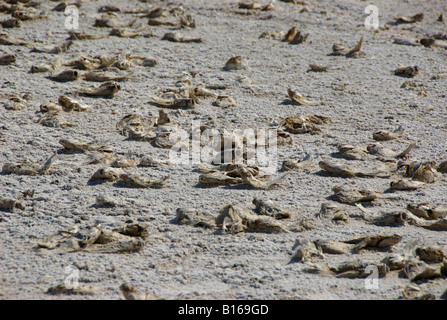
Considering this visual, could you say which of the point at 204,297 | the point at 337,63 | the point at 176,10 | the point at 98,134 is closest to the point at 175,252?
the point at 204,297

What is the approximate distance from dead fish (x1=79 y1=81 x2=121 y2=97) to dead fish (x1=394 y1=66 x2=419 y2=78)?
305 centimetres

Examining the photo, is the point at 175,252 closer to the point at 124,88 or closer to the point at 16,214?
the point at 16,214

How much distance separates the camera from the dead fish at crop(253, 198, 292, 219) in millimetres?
2857

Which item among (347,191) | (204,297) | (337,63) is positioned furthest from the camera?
(337,63)

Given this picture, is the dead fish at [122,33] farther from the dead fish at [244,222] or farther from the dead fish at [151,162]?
the dead fish at [244,222]

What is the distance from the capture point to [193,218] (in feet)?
9.14

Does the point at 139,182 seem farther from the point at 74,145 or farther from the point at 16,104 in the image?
the point at 16,104

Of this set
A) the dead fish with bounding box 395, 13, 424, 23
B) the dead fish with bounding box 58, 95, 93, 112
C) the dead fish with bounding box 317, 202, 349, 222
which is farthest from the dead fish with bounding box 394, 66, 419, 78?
the dead fish with bounding box 58, 95, 93, 112

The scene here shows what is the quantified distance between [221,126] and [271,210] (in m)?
1.34

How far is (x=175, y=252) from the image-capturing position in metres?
2.51

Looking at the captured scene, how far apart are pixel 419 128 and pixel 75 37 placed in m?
3.94

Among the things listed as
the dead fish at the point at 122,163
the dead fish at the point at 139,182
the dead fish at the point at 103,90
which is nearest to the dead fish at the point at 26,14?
the dead fish at the point at 103,90

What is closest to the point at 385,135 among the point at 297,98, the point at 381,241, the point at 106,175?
the point at 297,98

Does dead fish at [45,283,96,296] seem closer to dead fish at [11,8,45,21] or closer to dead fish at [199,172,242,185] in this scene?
dead fish at [199,172,242,185]
